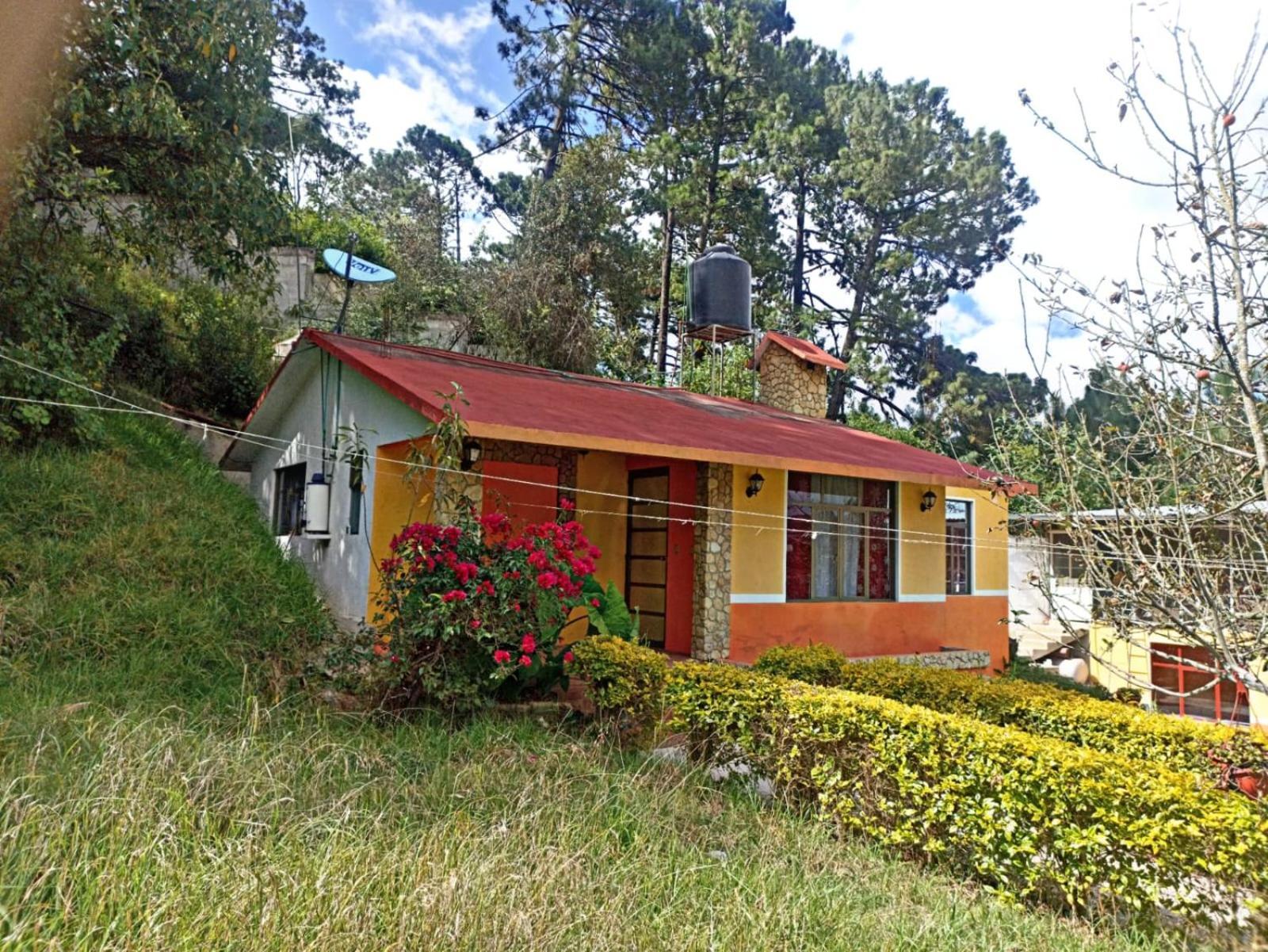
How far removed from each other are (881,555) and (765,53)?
16.4 m

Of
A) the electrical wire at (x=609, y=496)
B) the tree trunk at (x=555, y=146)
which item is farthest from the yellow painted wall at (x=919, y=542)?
the tree trunk at (x=555, y=146)

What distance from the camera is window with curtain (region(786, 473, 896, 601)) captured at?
1029 centimetres

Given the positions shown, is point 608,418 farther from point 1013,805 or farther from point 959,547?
point 959,547

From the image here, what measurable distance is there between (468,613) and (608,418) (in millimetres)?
2974

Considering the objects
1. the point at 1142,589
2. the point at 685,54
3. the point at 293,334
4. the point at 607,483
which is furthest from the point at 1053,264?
the point at 685,54

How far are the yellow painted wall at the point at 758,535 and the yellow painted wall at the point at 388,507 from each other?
144 inches

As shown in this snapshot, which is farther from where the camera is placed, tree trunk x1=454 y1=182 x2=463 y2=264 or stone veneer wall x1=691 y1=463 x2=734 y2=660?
tree trunk x1=454 y1=182 x2=463 y2=264

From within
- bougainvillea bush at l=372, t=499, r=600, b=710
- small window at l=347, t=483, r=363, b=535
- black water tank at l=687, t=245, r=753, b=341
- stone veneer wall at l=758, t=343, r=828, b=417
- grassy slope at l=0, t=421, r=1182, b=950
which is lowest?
grassy slope at l=0, t=421, r=1182, b=950

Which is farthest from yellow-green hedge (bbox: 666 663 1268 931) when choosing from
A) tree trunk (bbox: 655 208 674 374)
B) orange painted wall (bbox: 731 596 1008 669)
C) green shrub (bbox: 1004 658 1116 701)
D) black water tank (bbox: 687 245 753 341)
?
tree trunk (bbox: 655 208 674 374)

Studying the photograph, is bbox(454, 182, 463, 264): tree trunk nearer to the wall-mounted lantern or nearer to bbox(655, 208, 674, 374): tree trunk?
bbox(655, 208, 674, 374): tree trunk

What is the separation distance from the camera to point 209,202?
916 cm

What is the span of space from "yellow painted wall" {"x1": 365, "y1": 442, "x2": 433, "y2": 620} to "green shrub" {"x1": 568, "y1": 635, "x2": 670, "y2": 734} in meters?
2.43

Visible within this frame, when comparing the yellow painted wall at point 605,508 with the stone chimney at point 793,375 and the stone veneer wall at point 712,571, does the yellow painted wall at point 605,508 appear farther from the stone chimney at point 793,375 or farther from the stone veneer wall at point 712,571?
the stone chimney at point 793,375

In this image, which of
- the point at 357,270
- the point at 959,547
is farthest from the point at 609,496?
the point at 959,547
